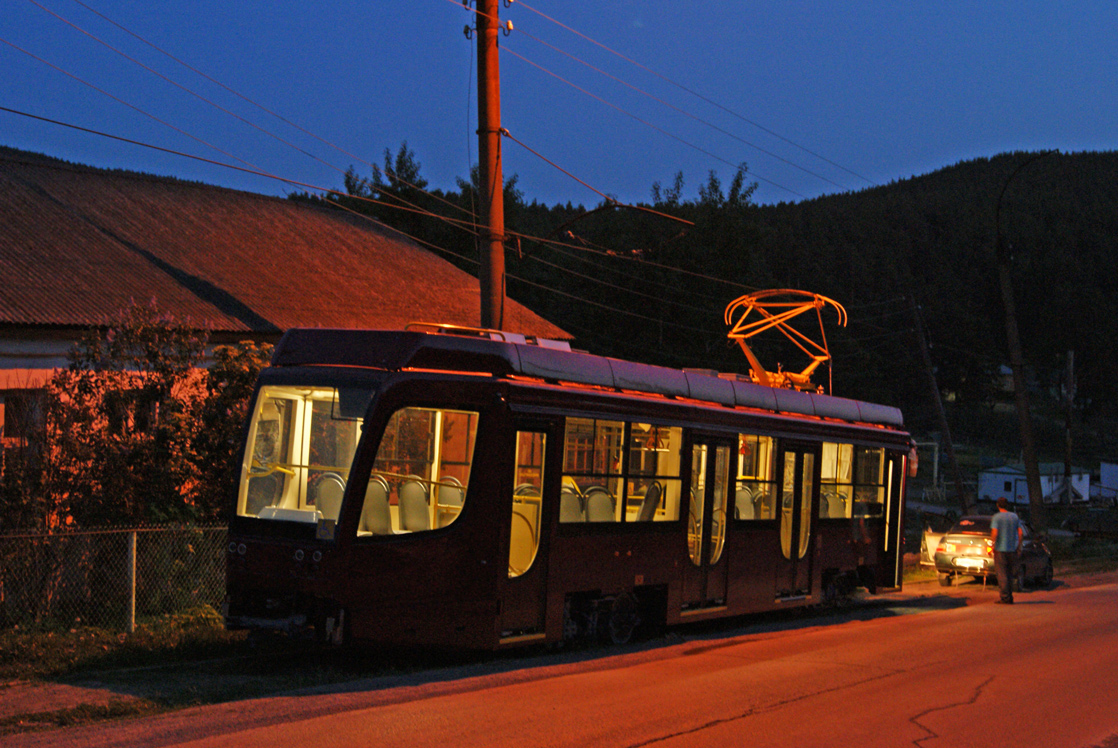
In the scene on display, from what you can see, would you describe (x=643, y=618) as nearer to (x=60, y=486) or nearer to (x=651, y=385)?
(x=651, y=385)

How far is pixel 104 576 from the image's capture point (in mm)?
12922

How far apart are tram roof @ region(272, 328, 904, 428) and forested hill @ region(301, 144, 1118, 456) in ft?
18.7

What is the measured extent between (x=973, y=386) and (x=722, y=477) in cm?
11214

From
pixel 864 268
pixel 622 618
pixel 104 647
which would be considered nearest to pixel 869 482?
pixel 622 618

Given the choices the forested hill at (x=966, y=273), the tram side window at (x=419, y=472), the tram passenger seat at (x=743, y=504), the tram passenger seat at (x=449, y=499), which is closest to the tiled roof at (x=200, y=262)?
the tram side window at (x=419, y=472)

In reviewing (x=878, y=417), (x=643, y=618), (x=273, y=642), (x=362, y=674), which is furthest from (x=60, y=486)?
(x=878, y=417)

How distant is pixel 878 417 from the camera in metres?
17.8

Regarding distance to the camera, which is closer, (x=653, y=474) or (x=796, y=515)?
(x=653, y=474)

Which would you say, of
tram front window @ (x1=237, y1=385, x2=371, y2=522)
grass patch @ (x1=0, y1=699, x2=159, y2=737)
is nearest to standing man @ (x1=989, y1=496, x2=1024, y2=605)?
tram front window @ (x1=237, y1=385, x2=371, y2=522)

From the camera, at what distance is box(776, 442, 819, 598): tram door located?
591 inches

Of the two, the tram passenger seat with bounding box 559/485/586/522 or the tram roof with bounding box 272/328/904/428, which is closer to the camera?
the tram roof with bounding box 272/328/904/428

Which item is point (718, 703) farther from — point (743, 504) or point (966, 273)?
point (966, 273)

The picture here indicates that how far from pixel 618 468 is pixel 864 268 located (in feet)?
385

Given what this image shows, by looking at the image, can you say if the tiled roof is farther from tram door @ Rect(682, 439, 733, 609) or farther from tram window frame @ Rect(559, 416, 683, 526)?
tram door @ Rect(682, 439, 733, 609)
